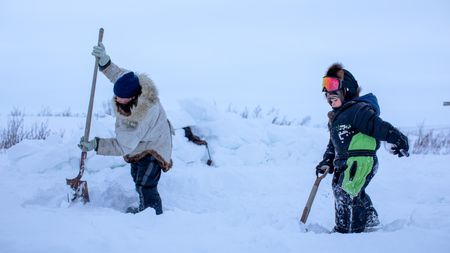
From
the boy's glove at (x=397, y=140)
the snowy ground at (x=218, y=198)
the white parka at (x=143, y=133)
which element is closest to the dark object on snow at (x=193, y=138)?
the snowy ground at (x=218, y=198)

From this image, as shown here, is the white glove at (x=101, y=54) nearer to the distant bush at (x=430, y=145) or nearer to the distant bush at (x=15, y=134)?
the distant bush at (x=15, y=134)

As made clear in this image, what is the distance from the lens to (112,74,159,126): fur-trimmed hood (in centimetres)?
356

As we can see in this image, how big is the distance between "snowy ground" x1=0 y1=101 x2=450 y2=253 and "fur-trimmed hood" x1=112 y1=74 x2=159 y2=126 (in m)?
0.79

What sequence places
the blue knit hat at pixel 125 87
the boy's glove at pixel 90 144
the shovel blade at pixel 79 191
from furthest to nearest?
the shovel blade at pixel 79 191 < the boy's glove at pixel 90 144 < the blue knit hat at pixel 125 87

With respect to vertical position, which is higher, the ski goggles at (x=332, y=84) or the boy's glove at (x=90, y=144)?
→ the ski goggles at (x=332, y=84)

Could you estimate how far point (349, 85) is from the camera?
3389mm

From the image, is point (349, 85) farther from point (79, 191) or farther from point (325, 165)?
point (79, 191)

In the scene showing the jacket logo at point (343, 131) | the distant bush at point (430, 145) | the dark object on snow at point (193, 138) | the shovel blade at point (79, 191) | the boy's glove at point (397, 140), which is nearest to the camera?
the boy's glove at point (397, 140)

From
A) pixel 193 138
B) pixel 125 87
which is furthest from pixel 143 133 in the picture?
pixel 193 138

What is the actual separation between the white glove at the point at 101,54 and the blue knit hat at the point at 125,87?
0.58m

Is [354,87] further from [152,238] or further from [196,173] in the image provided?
[196,173]

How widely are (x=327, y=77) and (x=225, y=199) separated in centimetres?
217

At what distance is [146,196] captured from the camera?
3.83 meters

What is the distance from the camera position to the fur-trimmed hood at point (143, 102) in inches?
140
